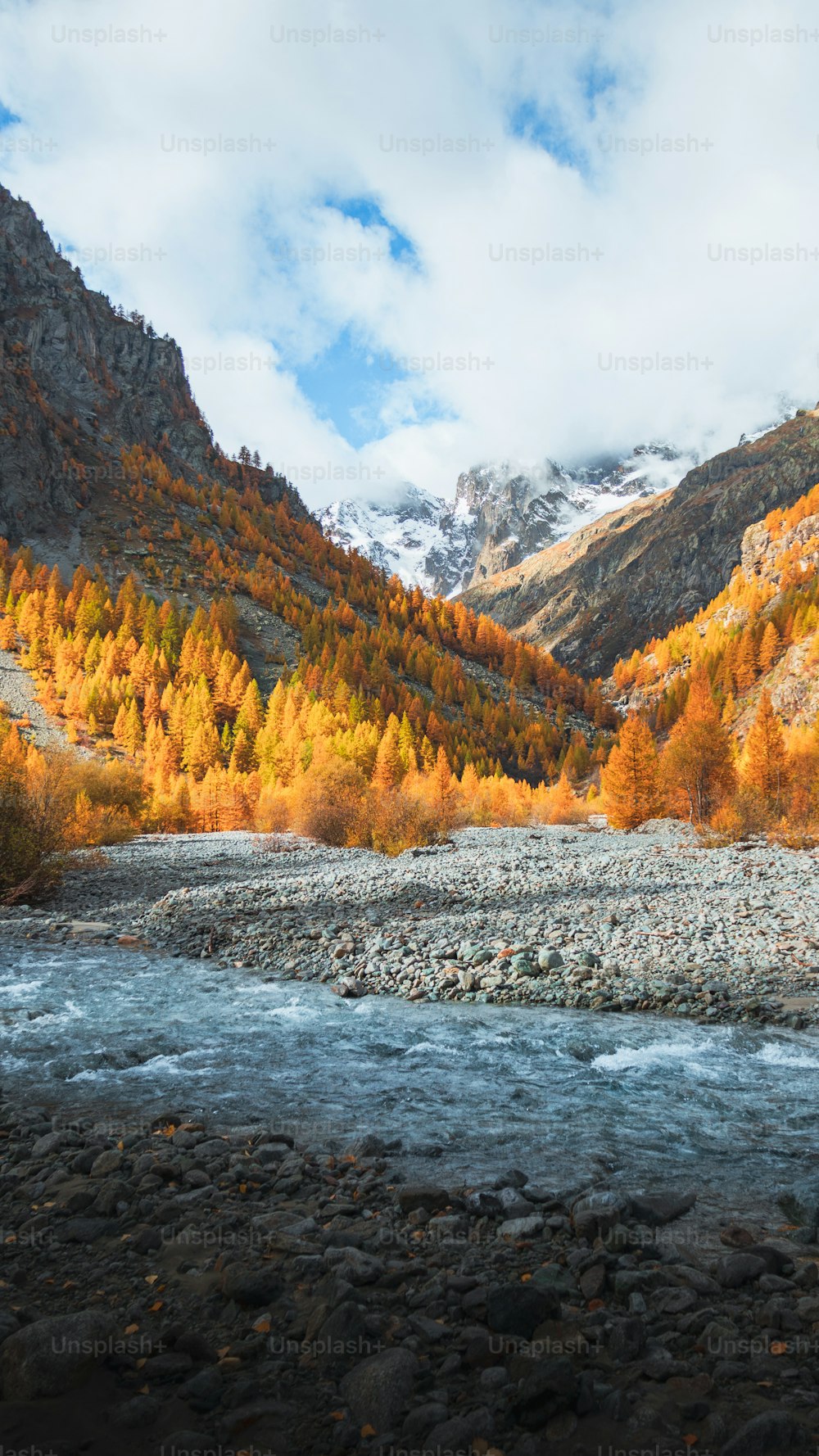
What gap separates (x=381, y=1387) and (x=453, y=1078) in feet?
22.8

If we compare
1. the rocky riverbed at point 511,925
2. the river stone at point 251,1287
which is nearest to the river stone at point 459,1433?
the river stone at point 251,1287

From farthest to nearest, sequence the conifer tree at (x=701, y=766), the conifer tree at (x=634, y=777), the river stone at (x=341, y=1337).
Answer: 1. the conifer tree at (x=634, y=777)
2. the conifer tree at (x=701, y=766)
3. the river stone at (x=341, y=1337)

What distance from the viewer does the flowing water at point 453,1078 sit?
7891 mm

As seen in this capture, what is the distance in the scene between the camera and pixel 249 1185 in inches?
263

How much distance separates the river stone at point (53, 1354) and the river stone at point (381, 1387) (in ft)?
5.26

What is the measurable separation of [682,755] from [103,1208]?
192 ft

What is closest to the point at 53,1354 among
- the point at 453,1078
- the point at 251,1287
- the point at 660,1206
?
the point at 251,1287

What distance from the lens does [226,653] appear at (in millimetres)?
112625

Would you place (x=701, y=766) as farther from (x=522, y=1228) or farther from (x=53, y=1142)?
(x=53, y=1142)

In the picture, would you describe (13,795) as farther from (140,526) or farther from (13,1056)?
(140,526)

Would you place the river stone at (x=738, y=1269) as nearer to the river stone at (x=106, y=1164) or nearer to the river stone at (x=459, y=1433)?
the river stone at (x=459, y=1433)

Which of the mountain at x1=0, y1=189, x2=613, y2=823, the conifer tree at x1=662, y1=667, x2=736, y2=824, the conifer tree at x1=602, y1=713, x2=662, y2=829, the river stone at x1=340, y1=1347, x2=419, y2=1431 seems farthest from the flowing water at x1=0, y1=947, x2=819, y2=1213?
the conifer tree at x1=602, y1=713, x2=662, y2=829

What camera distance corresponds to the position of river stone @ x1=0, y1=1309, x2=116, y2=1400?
12.8ft

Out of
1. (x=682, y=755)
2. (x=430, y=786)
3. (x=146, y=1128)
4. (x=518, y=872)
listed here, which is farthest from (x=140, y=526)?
(x=146, y=1128)
